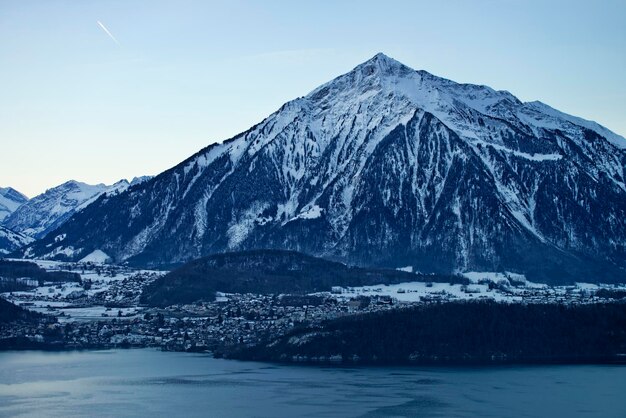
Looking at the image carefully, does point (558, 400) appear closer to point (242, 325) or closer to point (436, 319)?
point (436, 319)

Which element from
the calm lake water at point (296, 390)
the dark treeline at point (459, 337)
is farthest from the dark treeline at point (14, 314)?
the dark treeline at point (459, 337)

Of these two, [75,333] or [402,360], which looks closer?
[402,360]

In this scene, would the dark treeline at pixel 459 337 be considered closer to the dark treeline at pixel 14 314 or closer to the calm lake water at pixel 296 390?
the calm lake water at pixel 296 390

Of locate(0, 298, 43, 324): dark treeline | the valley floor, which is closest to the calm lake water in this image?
the valley floor

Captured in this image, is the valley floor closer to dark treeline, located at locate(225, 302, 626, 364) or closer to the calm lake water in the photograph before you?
dark treeline, located at locate(225, 302, 626, 364)

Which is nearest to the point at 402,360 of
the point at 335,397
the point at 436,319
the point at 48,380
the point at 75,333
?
the point at 436,319

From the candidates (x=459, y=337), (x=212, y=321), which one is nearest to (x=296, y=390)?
(x=459, y=337)
